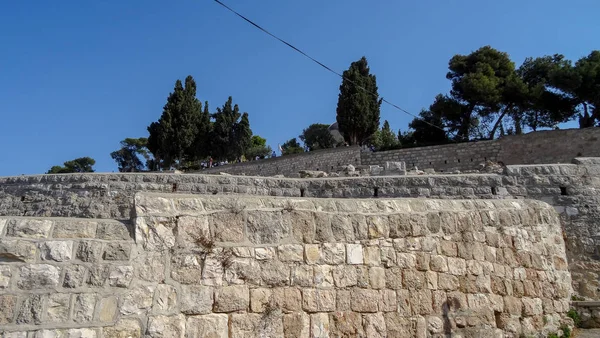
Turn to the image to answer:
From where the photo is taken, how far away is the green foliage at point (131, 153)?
6756 centimetres

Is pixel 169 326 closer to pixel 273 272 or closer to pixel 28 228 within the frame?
pixel 273 272

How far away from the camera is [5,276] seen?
11.8 ft

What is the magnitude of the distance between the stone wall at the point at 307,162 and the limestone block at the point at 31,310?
27.1 m

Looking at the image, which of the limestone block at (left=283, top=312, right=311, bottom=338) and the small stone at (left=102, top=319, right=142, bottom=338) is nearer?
the small stone at (left=102, top=319, right=142, bottom=338)

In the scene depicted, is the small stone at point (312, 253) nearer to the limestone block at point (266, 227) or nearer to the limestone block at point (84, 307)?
the limestone block at point (266, 227)

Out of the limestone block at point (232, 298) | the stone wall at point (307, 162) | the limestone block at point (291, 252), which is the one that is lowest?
the limestone block at point (232, 298)

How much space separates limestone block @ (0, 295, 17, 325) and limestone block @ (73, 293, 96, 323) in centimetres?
42

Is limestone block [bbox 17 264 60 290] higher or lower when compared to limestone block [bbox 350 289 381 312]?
higher

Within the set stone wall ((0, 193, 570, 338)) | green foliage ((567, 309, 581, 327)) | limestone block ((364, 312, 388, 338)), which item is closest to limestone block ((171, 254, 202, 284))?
stone wall ((0, 193, 570, 338))

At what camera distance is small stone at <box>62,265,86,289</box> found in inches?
148

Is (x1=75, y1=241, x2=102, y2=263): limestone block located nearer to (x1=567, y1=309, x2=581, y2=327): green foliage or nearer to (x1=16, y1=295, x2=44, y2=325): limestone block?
(x1=16, y1=295, x2=44, y2=325): limestone block

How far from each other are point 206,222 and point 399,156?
82.5ft

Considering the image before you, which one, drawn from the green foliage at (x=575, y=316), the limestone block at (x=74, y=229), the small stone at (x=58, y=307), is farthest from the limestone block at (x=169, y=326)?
the green foliage at (x=575, y=316)

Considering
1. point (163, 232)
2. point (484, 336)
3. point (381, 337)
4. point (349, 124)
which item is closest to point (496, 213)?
point (484, 336)
